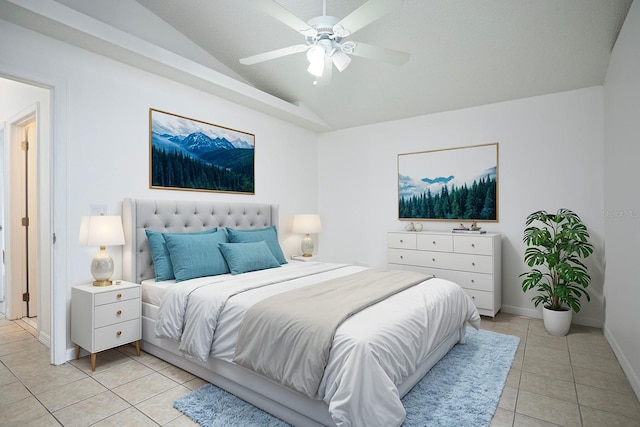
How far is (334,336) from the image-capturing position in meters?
1.78

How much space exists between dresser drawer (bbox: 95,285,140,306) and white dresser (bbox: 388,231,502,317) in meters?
2.93

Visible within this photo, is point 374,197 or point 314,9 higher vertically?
point 314,9

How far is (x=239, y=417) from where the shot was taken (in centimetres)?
200

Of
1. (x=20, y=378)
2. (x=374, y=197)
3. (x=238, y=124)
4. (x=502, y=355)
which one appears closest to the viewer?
(x=20, y=378)

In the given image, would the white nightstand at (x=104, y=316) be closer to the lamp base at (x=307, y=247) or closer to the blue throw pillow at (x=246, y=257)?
the blue throw pillow at (x=246, y=257)

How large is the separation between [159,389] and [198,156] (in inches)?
90.5

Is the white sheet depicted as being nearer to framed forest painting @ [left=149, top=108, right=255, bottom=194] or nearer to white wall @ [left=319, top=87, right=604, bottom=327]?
framed forest painting @ [left=149, top=108, right=255, bottom=194]

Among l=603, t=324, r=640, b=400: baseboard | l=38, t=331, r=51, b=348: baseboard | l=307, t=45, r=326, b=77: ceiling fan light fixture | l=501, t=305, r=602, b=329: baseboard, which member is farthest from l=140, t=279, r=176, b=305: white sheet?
l=501, t=305, r=602, b=329: baseboard

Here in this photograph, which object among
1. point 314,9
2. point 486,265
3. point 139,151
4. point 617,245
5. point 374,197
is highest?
point 314,9

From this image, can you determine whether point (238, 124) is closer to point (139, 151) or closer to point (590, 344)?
point (139, 151)

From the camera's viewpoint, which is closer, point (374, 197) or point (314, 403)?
point (314, 403)

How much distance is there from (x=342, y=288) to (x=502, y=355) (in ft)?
4.78

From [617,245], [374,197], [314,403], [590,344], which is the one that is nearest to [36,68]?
[314,403]

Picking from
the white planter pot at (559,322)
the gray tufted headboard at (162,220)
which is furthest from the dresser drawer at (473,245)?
the gray tufted headboard at (162,220)
